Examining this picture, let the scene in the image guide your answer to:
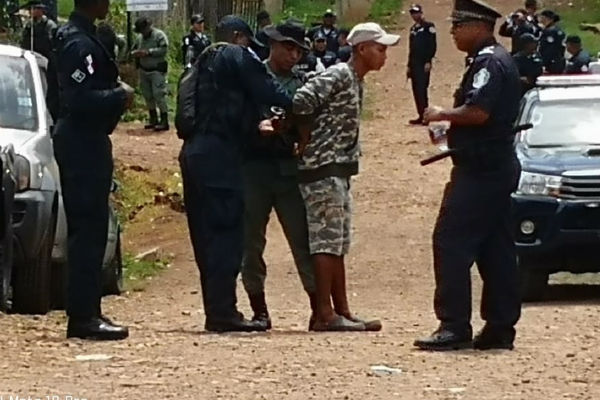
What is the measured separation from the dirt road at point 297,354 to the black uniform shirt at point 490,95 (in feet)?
3.67

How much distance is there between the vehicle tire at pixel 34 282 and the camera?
1082 cm

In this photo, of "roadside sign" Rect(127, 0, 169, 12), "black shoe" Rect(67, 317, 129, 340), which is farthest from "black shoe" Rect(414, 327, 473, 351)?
"roadside sign" Rect(127, 0, 169, 12)

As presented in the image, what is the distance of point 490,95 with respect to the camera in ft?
28.1

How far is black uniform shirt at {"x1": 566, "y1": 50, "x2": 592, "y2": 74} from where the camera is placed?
76.3ft

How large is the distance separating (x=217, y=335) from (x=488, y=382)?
2313 millimetres

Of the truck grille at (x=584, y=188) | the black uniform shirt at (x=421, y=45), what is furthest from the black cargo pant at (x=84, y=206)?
the black uniform shirt at (x=421, y=45)

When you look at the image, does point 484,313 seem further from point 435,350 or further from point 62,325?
point 62,325

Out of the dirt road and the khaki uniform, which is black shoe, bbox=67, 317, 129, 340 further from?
the khaki uniform

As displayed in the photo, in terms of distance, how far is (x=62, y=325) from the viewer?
406 inches

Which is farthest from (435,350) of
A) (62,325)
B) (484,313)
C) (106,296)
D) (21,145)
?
(106,296)

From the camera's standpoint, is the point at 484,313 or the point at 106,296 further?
the point at 106,296

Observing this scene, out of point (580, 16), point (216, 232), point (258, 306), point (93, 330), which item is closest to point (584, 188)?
→ point (258, 306)

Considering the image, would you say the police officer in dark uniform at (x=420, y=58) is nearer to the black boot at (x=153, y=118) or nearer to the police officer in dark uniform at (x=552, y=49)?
the police officer in dark uniform at (x=552, y=49)

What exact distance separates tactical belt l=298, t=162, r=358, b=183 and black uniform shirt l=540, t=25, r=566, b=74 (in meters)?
15.0
